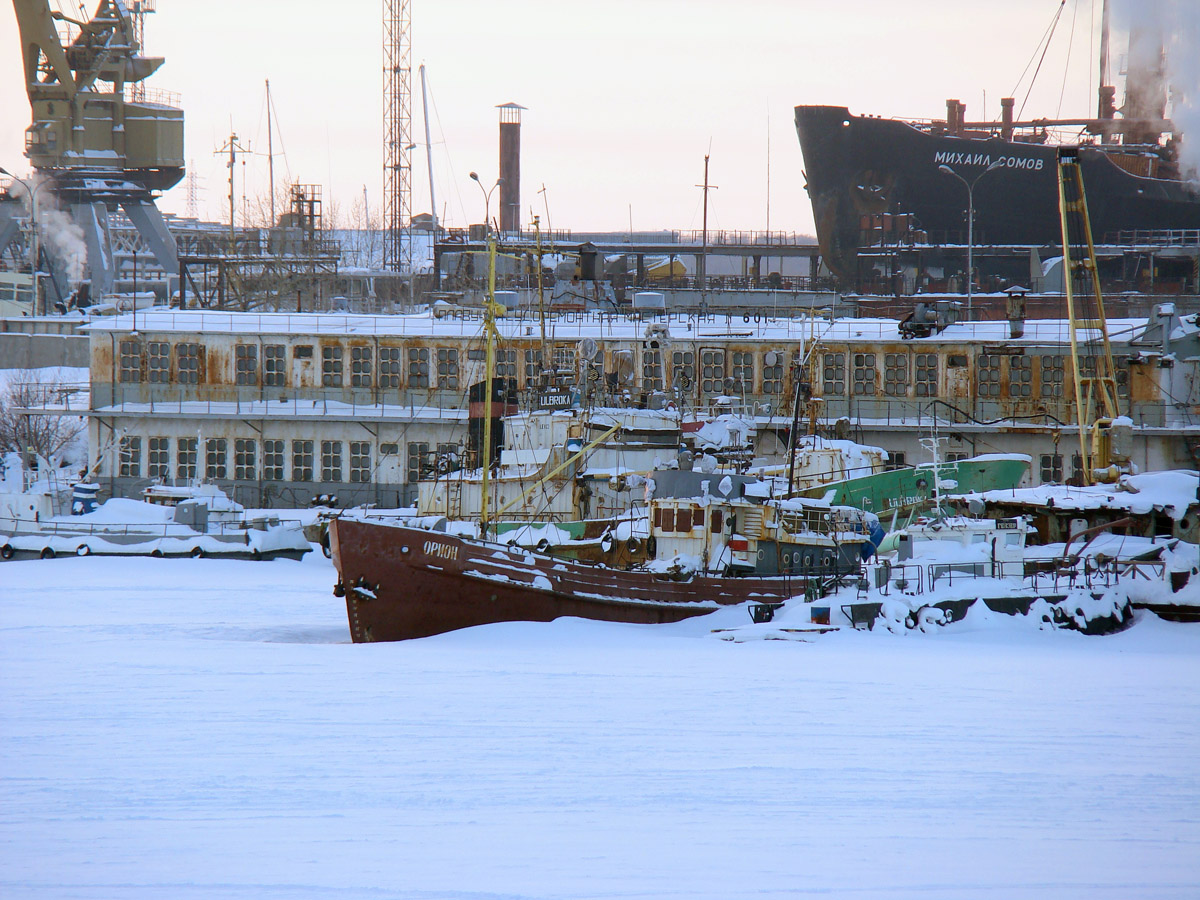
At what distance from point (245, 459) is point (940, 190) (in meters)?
45.7

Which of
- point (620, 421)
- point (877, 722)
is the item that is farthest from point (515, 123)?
point (877, 722)

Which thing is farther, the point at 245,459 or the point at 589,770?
the point at 245,459

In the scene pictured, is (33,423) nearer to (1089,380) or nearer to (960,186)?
(1089,380)

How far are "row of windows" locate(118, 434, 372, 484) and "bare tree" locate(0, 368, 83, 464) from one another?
5020 millimetres

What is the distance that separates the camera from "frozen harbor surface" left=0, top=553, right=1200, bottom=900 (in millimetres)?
10141

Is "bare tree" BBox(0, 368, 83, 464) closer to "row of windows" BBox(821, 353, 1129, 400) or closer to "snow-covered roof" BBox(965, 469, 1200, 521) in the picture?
"row of windows" BBox(821, 353, 1129, 400)

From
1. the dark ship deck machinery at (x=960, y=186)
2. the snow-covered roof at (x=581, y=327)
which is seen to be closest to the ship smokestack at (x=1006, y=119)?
the dark ship deck machinery at (x=960, y=186)

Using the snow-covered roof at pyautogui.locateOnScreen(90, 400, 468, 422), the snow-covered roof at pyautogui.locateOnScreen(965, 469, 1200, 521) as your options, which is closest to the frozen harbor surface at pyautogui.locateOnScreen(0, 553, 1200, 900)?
the snow-covered roof at pyautogui.locateOnScreen(965, 469, 1200, 521)

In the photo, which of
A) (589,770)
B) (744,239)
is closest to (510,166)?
→ (744,239)

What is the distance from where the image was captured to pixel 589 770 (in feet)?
43.1

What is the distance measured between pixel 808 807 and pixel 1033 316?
159 ft

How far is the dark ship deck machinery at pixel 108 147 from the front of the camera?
54844 mm

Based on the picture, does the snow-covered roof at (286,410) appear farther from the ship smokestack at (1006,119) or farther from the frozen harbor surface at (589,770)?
the ship smokestack at (1006,119)

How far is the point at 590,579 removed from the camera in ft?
81.3
